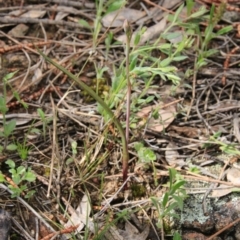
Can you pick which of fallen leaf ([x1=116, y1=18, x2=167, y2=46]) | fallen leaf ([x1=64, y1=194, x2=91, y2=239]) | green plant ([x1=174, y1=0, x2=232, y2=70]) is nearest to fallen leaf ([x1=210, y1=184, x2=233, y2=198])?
fallen leaf ([x1=64, y1=194, x2=91, y2=239])

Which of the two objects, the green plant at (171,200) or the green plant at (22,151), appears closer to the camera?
the green plant at (171,200)

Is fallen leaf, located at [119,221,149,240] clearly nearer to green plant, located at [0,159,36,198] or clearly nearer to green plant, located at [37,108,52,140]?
green plant, located at [0,159,36,198]

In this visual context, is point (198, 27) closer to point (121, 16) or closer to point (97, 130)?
point (121, 16)

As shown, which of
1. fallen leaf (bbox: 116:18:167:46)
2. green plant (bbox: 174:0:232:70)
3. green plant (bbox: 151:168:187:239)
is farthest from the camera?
fallen leaf (bbox: 116:18:167:46)

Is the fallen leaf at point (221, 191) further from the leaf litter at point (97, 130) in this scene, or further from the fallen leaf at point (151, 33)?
the fallen leaf at point (151, 33)

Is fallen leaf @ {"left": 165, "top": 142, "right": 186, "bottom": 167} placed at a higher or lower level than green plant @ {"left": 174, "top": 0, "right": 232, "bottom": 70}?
lower

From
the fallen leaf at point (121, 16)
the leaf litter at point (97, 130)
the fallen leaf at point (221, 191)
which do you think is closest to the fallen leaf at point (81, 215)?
the leaf litter at point (97, 130)

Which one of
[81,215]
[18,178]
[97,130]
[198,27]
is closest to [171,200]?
[81,215]

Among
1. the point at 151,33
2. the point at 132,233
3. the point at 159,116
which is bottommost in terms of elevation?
the point at 132,233
